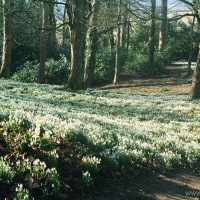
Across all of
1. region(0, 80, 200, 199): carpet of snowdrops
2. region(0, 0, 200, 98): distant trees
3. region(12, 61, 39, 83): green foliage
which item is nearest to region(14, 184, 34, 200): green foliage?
region(0, 80, 200, 199): carpet of snowdrops

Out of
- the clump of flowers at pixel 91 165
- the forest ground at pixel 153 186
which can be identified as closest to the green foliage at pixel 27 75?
the forest ground at pixel 153 186

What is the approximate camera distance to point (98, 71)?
4312 cm

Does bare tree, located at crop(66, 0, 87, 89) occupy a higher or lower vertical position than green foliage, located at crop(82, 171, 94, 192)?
higher

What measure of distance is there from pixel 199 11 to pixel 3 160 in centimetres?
2284

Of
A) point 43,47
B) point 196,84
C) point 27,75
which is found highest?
point 43,47

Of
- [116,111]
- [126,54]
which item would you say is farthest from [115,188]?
[126,54]

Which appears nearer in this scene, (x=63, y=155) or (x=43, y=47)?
(x=63, y=155)

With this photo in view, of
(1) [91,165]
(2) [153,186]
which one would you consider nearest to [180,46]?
(2) [153,186]

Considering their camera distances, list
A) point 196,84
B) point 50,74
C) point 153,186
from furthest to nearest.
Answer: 1. point 50,74
2. point 196,84
3. point 153,186

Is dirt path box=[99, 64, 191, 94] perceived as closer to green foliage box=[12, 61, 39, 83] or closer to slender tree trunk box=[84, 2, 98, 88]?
slender tree trunk box=[84, 2, 98, 88]

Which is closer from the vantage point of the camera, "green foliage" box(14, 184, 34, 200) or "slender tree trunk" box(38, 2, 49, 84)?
"green foliage" box(14, 184, 34, 200)

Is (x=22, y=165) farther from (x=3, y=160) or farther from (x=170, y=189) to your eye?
(x=170, y=189)

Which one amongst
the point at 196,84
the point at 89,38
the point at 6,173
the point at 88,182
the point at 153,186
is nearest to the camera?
the point at 6,173

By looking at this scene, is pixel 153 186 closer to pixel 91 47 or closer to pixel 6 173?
pixel 6 173
